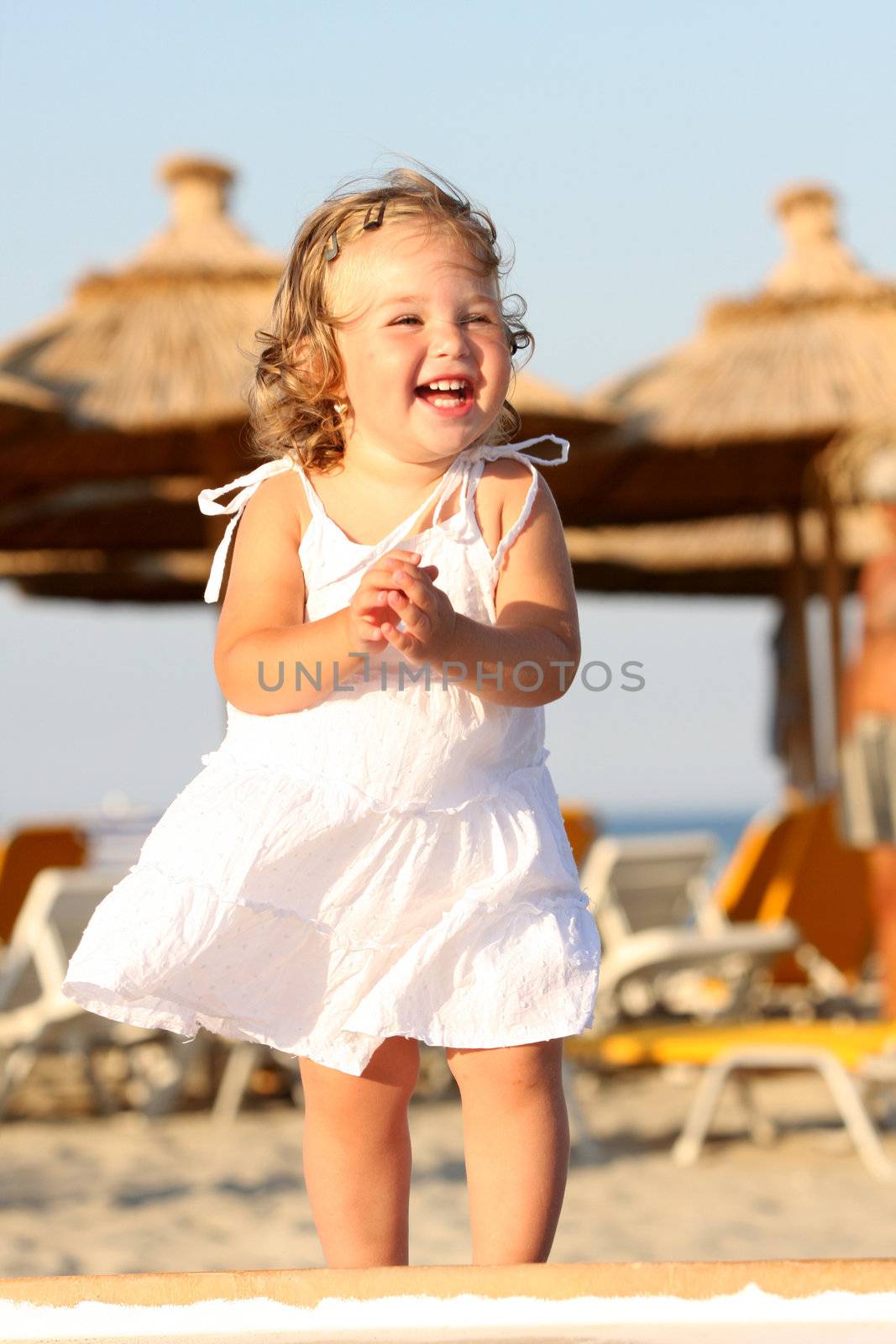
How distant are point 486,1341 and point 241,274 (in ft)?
24.3

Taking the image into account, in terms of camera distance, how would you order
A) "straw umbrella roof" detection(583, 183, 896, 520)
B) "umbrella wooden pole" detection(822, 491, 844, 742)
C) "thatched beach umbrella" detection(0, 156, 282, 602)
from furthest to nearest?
"umbrella wooden pole" detection(822, 491, 844, 742) < "straw umbrella roof" detection(583, 183, 896, 520) < "thatched beach umbrella" detection(0, 156, 282, 602)

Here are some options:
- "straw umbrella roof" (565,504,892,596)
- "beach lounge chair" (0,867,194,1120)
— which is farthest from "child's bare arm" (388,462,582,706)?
"straw umbrella roof" (565,504,892,596)

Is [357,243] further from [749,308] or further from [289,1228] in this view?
[749,308]

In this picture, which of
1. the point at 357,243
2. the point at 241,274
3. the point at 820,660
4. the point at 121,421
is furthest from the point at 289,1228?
the point at 820,660

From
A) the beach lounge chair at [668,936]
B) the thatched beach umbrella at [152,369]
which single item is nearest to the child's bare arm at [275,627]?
the beach lounge chair at [668,936]

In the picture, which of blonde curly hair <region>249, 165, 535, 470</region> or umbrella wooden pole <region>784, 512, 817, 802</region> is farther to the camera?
umbrella wooden pole <region>784, 512, 817, 802</region>

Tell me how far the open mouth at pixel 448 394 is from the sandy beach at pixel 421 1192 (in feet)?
8.28

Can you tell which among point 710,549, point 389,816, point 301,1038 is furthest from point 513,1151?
point 710,549

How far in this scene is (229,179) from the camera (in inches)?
362

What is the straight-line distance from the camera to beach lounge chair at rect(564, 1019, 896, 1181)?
5.09 metres

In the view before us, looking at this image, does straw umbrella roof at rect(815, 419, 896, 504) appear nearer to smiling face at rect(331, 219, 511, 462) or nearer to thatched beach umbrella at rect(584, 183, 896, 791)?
A: thatched beach umbrella at rect(584, 183, 896, 791)

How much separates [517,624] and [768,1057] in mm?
3931

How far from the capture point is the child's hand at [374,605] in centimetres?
146

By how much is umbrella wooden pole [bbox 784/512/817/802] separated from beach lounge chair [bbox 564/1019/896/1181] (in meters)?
5.56
